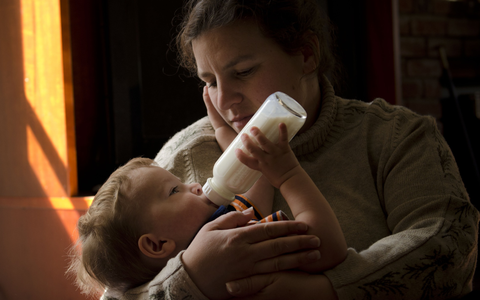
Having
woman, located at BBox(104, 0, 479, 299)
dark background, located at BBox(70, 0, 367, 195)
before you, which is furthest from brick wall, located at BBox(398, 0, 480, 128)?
woman, located at BBox(104, 0, 479, 299)

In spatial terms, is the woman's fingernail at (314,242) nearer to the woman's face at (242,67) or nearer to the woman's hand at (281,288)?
the woman's hand at (281,288)

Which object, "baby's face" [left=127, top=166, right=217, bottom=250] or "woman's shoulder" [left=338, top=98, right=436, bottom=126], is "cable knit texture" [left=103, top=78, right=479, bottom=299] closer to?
"woman's shoulder" [left=338, top=98, right=436, bottom=126]

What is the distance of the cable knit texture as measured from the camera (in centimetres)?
77

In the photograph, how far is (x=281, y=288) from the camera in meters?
0.73

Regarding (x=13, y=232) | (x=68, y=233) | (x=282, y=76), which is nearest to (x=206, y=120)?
(x=282, y=76)

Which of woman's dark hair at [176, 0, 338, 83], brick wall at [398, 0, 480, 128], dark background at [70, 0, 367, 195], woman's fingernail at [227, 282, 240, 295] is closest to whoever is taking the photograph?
woman's fingernail at [227, 282, 240, 295]

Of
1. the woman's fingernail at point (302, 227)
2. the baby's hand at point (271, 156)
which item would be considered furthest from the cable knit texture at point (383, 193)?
the baby's hand at point (271, 156)

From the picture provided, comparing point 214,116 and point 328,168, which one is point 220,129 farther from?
point 328,168

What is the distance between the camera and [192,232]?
2.97 feet

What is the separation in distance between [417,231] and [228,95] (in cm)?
53

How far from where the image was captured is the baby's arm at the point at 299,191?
77 cm

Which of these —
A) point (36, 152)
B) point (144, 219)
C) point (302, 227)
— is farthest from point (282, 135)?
point (36, 152)

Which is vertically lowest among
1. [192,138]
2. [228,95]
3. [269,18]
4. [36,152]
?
[36,152]

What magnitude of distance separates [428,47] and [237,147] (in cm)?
240
